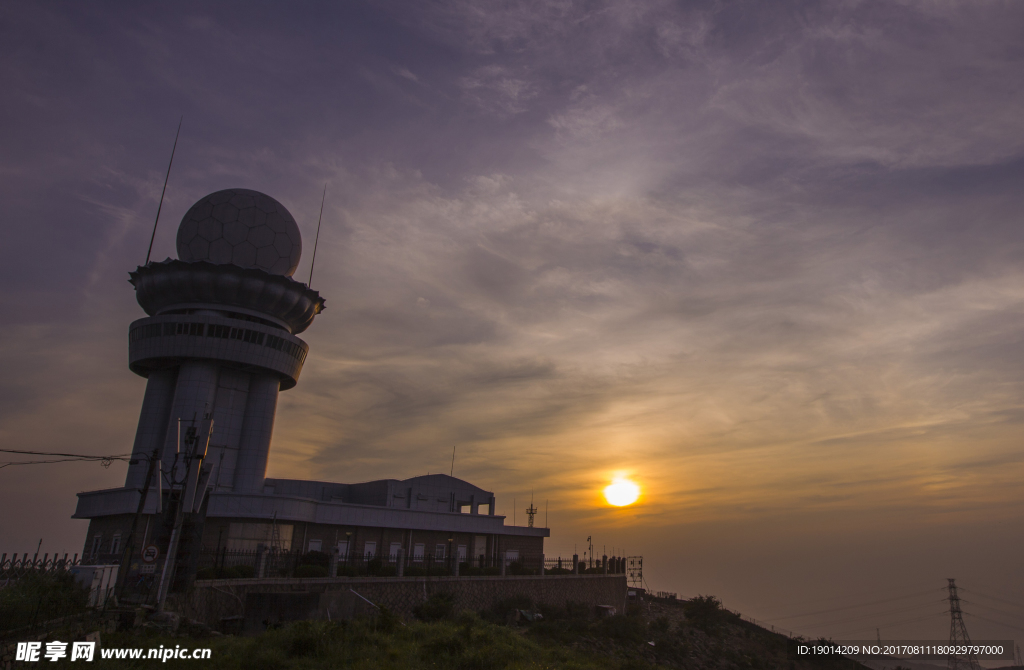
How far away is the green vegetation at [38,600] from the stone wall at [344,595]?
3.41m

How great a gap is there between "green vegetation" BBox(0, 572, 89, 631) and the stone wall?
134 inches

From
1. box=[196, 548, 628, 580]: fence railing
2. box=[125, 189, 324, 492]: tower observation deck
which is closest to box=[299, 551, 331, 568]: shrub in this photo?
box=[196, 548, 628, 580]: fence railing

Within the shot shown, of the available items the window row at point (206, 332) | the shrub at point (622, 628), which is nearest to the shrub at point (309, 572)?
the shrub at point (622, 628)

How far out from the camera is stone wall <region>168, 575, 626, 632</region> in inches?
995

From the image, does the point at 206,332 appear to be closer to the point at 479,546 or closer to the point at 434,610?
the point at 434,610

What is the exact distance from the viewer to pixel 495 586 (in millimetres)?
39875

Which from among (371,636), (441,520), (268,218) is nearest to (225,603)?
(371,636)

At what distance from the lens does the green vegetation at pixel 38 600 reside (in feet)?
64.4

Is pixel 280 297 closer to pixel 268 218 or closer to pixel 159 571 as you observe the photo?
pixel 268 218

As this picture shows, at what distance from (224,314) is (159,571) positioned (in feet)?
81.5

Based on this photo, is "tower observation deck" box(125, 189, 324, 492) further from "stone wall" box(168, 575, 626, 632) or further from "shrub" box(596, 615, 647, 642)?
"shrub" box(596, 615, 647, 642)

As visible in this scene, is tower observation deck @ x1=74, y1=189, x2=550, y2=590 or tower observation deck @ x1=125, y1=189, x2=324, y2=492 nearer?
tower observation deck @ x1=74, y1=189, x2=550, y2=590

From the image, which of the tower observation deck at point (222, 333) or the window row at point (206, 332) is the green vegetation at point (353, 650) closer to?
the tower observation deck at point (222, 333)

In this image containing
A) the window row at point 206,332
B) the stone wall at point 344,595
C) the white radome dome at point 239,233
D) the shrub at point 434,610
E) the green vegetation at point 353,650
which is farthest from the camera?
the white radome dome at point 239,233
